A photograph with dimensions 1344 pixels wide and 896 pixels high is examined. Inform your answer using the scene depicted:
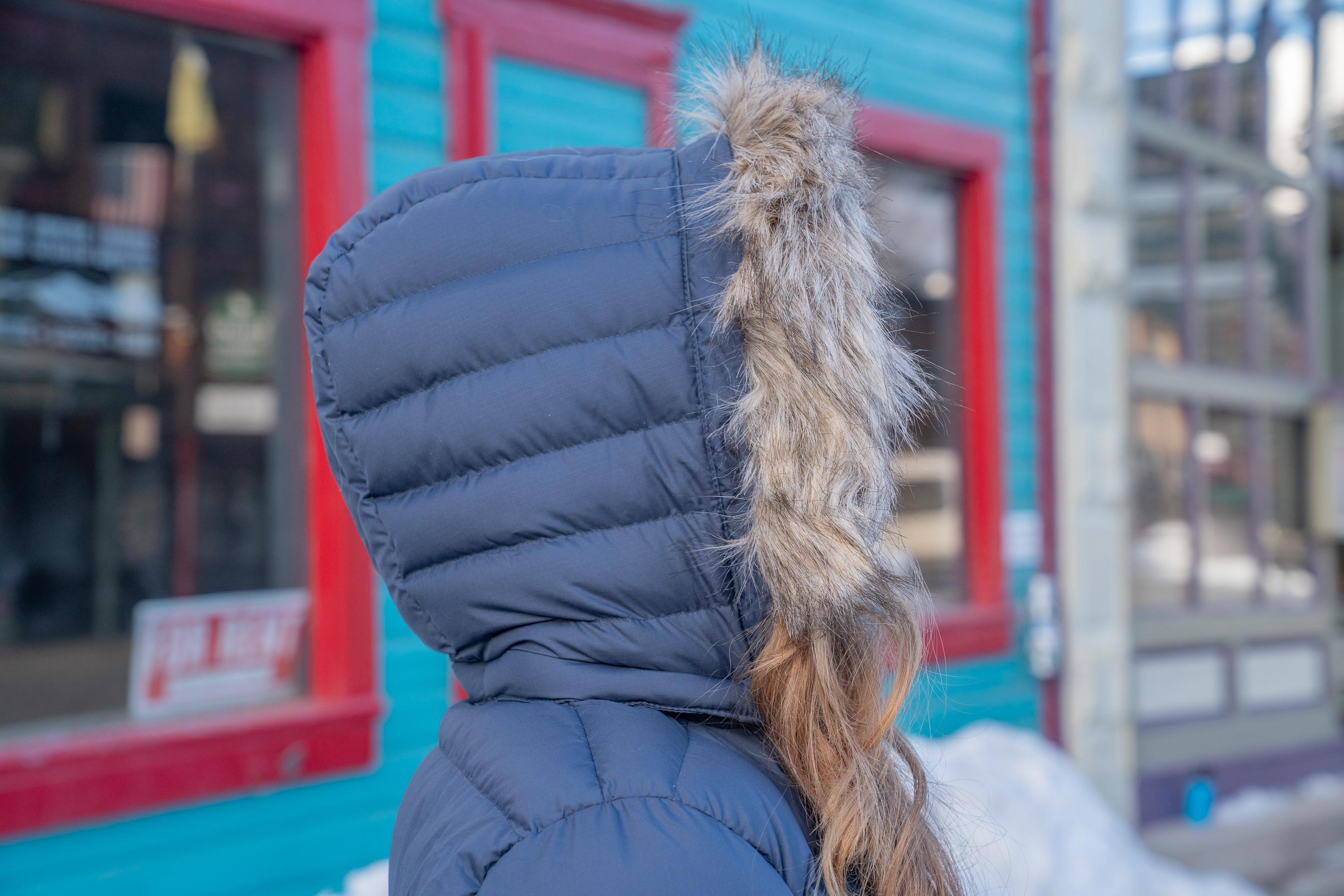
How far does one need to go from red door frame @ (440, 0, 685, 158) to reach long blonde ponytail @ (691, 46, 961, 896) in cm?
212

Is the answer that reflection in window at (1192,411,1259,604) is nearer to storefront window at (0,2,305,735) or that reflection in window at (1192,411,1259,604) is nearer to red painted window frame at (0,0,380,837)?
red painted window frame at (0,0,380,837)

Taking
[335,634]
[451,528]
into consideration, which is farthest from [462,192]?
[335,634]

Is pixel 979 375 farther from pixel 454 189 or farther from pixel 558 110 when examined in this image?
pixel 454 189

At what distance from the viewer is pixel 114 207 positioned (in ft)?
10.1

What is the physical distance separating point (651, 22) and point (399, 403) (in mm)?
3096

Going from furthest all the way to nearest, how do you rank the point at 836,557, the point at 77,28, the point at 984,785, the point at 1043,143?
the point at 1043,143 < the point at 984,785 < the point at 77,28 < the point at 836,557

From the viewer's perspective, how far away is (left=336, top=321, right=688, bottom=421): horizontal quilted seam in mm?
961

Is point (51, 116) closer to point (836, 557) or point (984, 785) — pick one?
point (836, 557)

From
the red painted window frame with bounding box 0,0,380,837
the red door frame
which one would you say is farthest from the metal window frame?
the red painted window frame with bounding box 0,0,380,837

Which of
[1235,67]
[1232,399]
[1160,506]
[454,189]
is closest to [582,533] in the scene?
[454,189]

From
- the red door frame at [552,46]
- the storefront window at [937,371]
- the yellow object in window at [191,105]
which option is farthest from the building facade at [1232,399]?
the yellow object in window at [191,105]

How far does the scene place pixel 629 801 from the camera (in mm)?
779

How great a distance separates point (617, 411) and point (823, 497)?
21 centimetres

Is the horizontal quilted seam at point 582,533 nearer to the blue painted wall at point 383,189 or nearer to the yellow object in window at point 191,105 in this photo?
the blue painted wall at point 383,189
